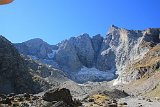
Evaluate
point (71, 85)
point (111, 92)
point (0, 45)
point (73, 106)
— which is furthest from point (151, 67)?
point (73, 106)

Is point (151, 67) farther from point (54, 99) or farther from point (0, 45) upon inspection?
point (54, 99)

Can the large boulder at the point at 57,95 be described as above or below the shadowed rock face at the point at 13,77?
below

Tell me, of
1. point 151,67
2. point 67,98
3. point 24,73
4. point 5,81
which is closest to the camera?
point 67,98

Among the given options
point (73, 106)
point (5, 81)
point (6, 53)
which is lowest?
point (73, 106)

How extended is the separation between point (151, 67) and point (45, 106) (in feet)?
541

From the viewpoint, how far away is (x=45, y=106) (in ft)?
105

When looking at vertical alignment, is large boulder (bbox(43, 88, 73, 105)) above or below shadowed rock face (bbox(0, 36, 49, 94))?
below

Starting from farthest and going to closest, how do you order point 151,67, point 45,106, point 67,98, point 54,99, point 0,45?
point 151,67 < point 0,45 < point 67,98 < point 54,99 < point 45,106

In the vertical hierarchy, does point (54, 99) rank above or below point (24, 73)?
below

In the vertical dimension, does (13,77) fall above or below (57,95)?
above

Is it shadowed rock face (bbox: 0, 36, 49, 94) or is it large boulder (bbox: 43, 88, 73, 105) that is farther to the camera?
shadowed rock face (bbox: 0, 36, 49, 94)

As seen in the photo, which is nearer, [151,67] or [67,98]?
[67,98]

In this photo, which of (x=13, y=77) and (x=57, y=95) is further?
(x=13, y=77)

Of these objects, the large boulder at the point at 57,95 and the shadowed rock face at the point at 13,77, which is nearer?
the large boulder at the point at 57,95
